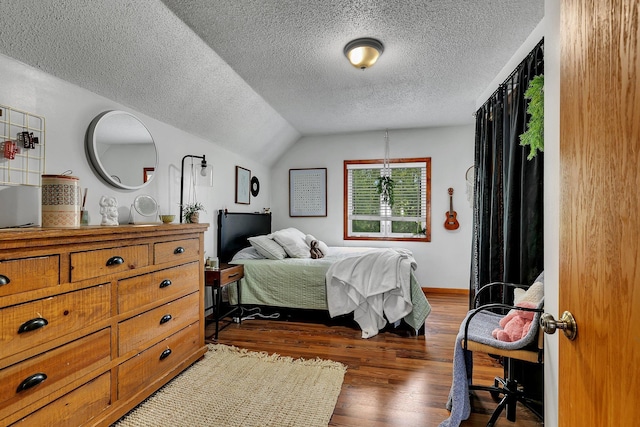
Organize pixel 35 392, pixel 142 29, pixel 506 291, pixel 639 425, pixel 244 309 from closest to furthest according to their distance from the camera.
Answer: pixel 639 425, pixel 35 392, pixel 142 29, pixel 506 291, pixel 244 309

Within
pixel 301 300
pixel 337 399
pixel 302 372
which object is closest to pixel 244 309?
pixel 301 300

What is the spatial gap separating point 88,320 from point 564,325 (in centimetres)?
198

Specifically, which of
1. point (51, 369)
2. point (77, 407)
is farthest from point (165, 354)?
point (51, 369)

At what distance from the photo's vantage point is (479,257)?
9.63 feet

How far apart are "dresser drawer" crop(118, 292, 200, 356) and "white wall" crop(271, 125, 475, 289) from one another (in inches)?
121

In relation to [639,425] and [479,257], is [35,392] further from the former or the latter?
[479,257]

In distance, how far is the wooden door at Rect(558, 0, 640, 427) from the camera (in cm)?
60

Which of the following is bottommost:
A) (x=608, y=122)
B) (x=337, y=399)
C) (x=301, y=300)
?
(x=337, y=399)

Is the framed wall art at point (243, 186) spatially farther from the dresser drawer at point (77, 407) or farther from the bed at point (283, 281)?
the dresser drawer at point (77, 407)

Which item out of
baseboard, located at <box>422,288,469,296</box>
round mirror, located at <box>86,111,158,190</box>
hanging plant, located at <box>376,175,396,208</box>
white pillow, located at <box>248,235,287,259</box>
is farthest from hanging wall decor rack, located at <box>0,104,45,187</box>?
baseboard, located at <box>422,288,469,296</box>

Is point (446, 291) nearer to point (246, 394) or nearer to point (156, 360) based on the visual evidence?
point (246, 394)

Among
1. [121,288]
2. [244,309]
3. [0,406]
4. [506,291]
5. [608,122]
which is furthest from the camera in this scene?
[244,309]

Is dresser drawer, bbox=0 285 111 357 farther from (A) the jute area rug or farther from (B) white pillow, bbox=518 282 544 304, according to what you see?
(B) white pillow, bbox=518 282 544 304

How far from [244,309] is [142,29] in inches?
115
